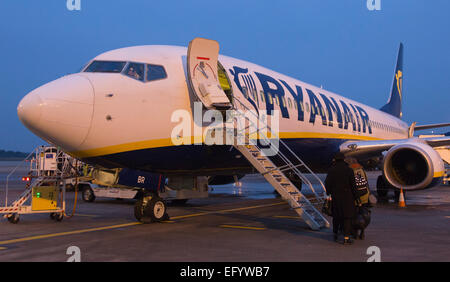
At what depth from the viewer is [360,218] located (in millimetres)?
7578

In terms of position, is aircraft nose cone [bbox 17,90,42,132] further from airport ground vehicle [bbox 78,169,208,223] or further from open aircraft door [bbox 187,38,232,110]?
open aircraft door [bbox 187,38,232,110]

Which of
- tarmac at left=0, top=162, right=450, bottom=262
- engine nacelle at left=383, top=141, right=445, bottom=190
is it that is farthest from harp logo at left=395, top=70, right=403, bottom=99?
tarmac at left=0, top=162, right=450, bottom=262

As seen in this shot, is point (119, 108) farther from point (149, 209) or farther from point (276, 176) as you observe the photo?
point (276, 176)

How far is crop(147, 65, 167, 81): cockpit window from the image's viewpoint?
8.95 meters

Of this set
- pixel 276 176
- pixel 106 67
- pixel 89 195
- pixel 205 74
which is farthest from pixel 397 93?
pixel 106 67

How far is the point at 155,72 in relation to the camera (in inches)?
357

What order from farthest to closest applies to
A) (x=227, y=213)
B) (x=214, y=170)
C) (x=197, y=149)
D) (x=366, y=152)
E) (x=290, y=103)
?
(x=366, y=152), (x=290, y=103), (x=227, y=213), (x=214, y=170), (x=197, y=149)

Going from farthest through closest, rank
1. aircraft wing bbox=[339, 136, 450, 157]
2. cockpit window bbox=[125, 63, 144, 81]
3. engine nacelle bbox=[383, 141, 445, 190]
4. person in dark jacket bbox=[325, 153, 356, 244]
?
aircraft wing bbox=[339, 136, 450, 157], engine nacelle bbox=[383, 141, 445, 190], cockpit window bbox=[125, 63, 144, 81], person in dark jacket bbox=[325, 153, 356, 244]

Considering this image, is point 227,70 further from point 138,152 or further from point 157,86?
point 138,152

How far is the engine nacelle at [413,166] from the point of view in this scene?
43.5 feet

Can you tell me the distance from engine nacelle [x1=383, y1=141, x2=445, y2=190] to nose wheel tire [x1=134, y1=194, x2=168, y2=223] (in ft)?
24.9

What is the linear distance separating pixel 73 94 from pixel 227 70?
4025 millimetres

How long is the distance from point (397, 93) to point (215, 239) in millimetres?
25277
